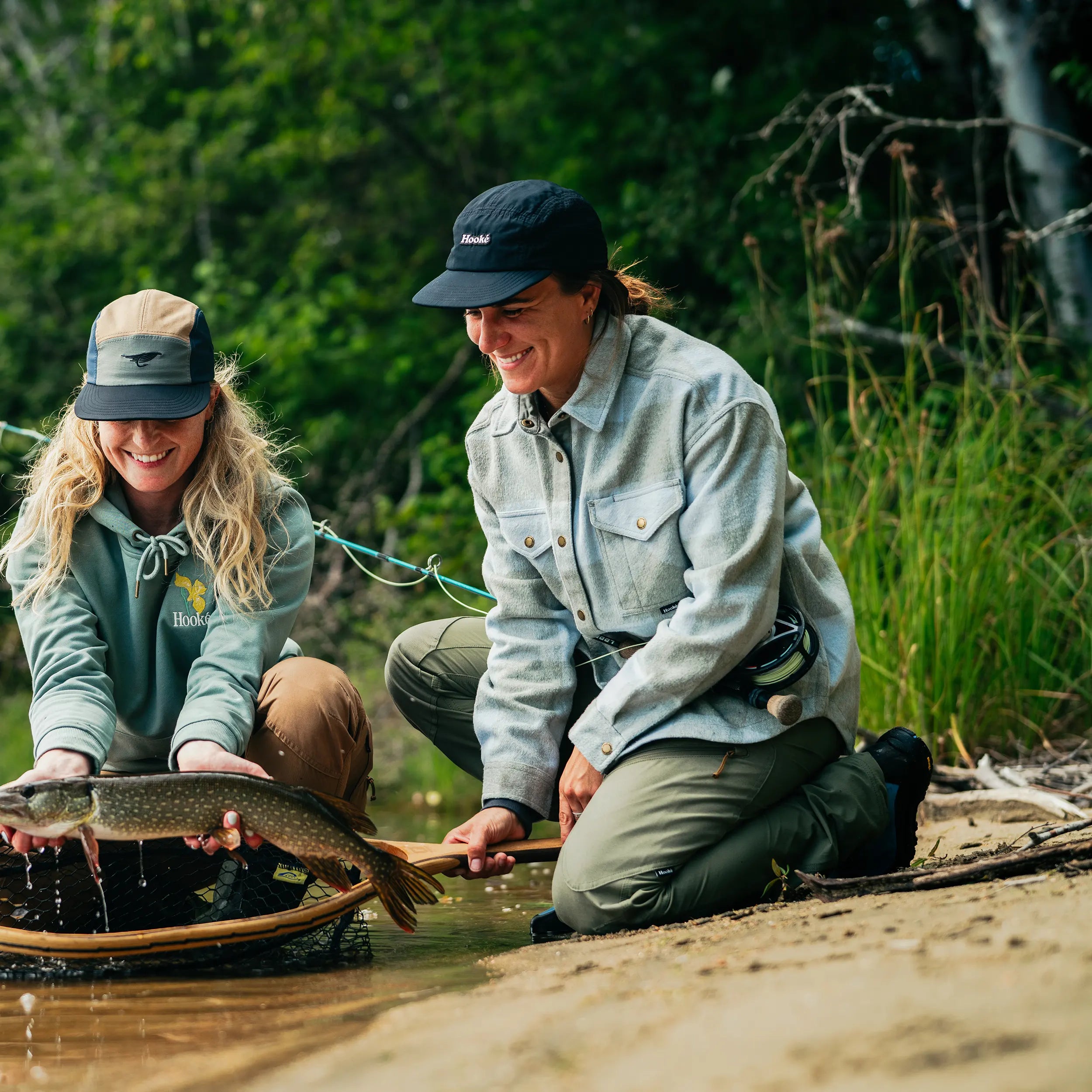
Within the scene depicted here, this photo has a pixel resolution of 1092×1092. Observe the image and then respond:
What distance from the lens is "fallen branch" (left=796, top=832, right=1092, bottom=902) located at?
2.70 m

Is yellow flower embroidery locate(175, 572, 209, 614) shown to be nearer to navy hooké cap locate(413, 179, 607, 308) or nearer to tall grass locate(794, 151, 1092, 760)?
navy hooké cap locate(413, 179, 607, 308)

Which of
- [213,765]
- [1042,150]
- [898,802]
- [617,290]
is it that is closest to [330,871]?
[213,765]

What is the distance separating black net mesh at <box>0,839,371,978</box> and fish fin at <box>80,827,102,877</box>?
12.5 inches

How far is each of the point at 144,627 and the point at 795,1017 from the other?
7.34 feet

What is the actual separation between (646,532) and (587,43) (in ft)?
25.2

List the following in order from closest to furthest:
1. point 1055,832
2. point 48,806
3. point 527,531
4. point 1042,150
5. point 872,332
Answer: point 48,806
point 1055,832
point 527,531
point 872,332
point 1042,150

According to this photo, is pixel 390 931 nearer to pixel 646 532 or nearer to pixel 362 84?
pixel 646 532

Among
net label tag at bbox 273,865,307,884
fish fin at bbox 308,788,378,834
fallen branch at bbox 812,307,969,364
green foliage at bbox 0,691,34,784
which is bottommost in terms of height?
green foliage at bbox 0,691,34,784

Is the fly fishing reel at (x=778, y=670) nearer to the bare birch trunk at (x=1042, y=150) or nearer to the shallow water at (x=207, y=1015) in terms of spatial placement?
the shallow water at (x=207, y=1015)

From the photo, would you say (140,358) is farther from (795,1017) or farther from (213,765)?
(795,1017)

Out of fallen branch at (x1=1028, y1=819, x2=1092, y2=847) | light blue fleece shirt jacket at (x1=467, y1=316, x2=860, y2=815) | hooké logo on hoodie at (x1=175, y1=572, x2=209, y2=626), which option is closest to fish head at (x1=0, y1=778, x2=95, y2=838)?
hooké logo on hoodie at (x1=175, y1=572, x2=209, y2=626)

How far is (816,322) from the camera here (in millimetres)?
5836

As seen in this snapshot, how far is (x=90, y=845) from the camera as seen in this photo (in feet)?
9.28

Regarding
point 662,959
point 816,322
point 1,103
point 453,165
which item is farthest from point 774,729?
point 1,103
